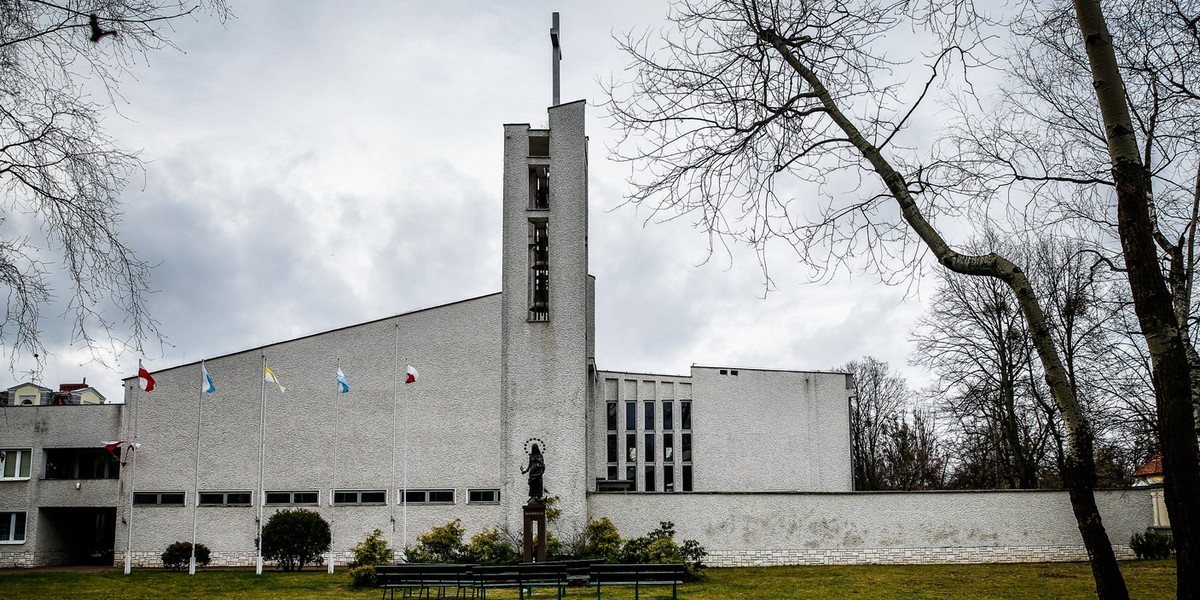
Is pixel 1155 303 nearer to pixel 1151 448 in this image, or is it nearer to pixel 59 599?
pixel 1151 448

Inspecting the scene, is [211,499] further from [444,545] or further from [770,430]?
[770,430]

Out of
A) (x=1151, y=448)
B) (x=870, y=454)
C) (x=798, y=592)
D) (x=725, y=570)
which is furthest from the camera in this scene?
(x=870, y=454)

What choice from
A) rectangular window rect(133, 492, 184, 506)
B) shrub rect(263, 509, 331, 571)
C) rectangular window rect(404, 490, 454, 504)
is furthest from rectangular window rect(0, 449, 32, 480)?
rectangular window rect(404, 490, 454, 504)

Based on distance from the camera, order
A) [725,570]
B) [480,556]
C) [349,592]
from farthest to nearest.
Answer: [725,570], [480,556], [349,592]

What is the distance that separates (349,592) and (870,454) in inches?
1409

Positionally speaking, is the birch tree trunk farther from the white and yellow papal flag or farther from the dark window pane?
the dark window pane

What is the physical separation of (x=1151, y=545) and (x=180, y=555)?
91.0 ft

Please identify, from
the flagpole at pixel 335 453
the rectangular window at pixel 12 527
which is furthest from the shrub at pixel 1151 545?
the rectangular window at pixel 12 527

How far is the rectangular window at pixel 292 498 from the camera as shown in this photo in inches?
1168

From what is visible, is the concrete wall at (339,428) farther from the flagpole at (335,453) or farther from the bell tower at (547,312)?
the bell tower at (547,312)

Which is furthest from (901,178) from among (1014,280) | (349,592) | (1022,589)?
(349,592)

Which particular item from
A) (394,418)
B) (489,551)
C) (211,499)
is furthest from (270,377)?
(489,551)

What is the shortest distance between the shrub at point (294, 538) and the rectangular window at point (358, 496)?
3.27 ft

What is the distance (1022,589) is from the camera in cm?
2062
